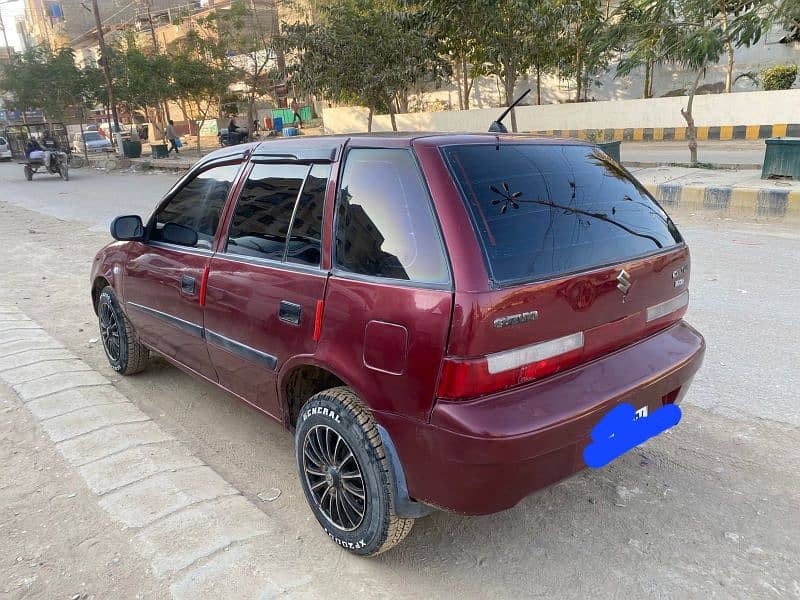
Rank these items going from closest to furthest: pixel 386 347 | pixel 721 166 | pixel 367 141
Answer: pixel 386 347 < pixel 367 141 < pixel 721 166

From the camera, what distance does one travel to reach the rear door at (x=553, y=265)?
1966 mm

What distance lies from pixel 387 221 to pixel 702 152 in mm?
16503

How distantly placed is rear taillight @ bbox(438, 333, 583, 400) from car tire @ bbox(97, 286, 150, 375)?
2.81 meters

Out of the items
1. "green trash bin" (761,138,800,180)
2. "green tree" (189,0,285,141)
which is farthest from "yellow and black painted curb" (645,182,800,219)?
"green tree" (189,0,285,141)

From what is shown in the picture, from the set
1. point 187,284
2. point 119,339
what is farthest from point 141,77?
point 187,284

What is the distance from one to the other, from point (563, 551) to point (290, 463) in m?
1.45

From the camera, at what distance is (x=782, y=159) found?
31.9 feet

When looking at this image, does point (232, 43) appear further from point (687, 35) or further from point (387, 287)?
point (387, 287)

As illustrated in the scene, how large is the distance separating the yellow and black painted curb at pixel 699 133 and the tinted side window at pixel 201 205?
47.1ft

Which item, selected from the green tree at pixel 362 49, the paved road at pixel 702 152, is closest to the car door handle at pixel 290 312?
the paved road at pixel 702 152

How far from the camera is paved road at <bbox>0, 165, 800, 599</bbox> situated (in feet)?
7.40

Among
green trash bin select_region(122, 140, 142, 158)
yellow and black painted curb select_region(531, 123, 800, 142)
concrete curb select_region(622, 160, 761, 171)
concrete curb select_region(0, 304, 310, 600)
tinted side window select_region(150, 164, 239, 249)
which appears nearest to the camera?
concrete curb select_region(0, 304, 310, 600)

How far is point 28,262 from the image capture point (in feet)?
27.5

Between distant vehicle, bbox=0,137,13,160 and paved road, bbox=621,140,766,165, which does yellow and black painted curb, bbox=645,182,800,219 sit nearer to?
paved road, bbox=621,140,766,165
